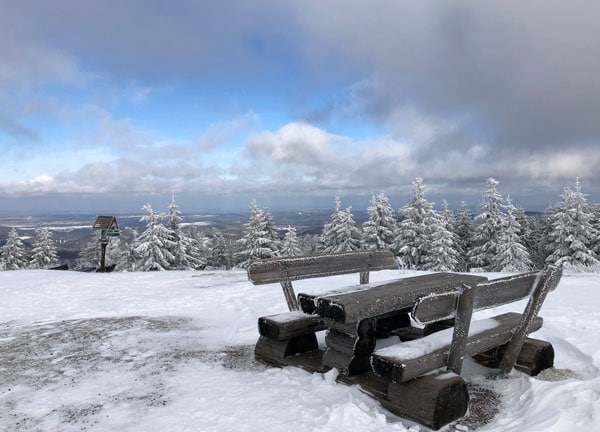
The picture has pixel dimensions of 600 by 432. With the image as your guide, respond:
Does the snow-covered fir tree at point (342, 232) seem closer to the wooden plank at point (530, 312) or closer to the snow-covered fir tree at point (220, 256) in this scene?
the snow-covered fir tree at point (220, 256)

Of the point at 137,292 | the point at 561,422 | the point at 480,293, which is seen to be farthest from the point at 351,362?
the point at 137,292

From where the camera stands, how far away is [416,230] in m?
33.5

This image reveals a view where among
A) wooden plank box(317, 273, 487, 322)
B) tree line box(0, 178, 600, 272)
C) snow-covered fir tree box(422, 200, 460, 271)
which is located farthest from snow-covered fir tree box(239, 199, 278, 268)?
wooden plank box(317, 273, 487, 322)

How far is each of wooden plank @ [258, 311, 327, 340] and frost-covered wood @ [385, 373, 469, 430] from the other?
1.59 metres

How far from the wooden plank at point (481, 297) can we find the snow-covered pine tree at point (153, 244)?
29357 millimetres

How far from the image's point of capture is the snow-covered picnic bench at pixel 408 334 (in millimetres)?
3822

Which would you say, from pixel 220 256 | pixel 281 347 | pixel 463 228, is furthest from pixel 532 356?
pixel 220 256

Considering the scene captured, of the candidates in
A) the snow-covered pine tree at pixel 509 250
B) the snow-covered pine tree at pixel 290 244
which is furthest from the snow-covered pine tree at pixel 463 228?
the snow-covered pine tree at pixel 290 244

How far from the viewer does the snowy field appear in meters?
3.75

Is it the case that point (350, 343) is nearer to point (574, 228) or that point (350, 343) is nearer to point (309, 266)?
point (309, 266)

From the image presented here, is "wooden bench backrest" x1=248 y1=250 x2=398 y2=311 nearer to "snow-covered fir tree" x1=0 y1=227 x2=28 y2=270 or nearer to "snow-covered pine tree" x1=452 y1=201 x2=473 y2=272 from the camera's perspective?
"snow-covered pine tree" x1=452 y1=201 x2=473 y2=272

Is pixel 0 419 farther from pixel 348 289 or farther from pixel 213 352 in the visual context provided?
pixel 348 289

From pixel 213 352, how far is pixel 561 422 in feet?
14.2

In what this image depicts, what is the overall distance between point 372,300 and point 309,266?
1.65 metres
